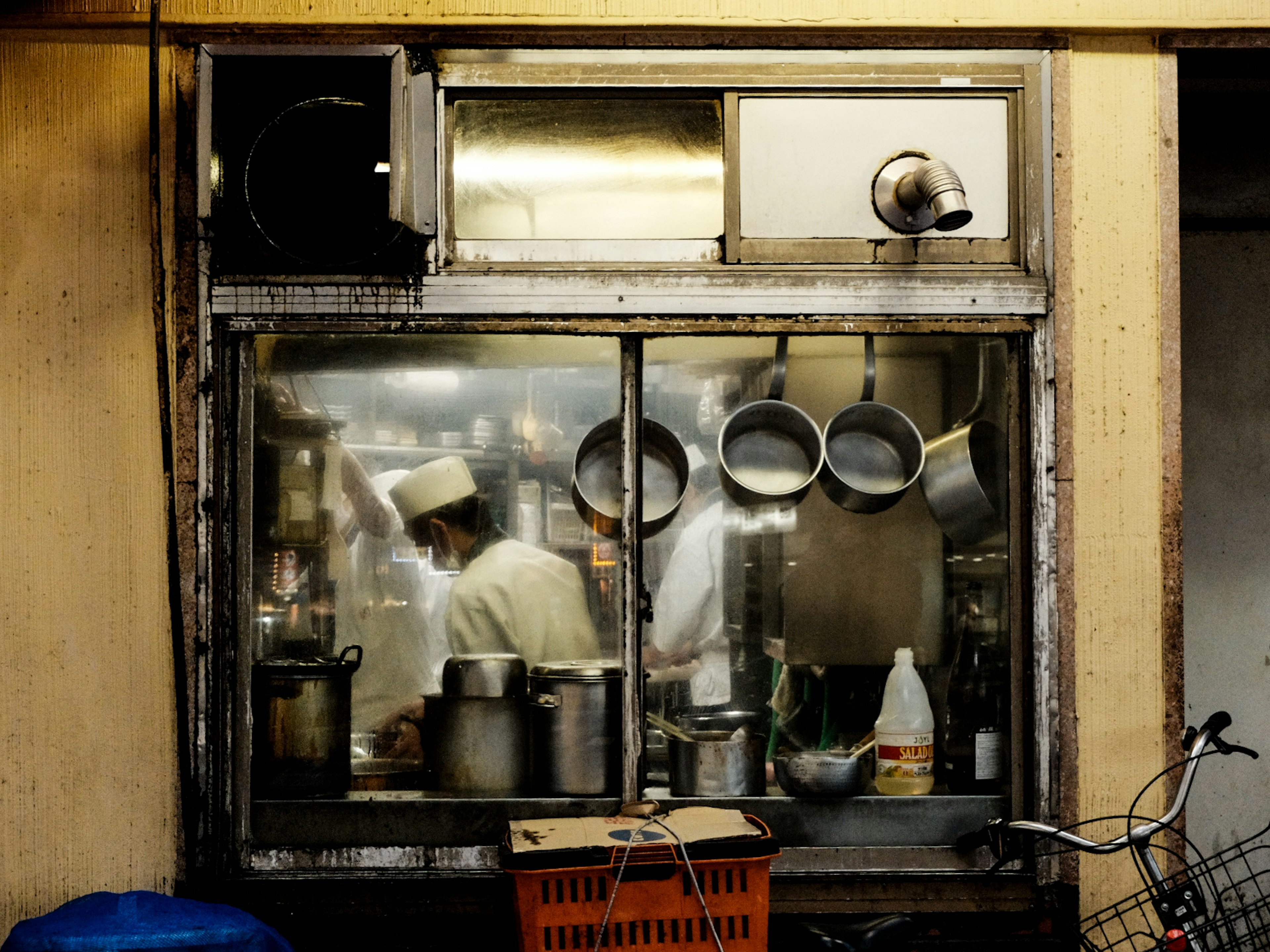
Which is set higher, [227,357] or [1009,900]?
[227,357]

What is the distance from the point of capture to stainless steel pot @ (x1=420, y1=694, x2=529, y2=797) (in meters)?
3.44

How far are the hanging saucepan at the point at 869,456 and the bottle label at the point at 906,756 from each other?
33.1 inches

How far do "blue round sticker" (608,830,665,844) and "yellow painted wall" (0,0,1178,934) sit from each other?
4.81 ft

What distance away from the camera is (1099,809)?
3227 millimetres

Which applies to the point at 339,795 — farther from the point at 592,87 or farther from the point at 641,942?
the point at 592,87

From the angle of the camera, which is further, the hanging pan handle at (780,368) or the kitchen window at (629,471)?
the hanging pan handle at (780,368)

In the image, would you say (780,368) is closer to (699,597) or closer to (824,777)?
(699,597)

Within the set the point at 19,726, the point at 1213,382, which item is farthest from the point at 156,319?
the point at 1213,382

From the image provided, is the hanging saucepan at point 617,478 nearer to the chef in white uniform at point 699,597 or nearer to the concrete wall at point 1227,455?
the chef in white uniform at point 699,597

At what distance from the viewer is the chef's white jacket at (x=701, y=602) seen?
11.9 feet

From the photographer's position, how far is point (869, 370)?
3.56 metres

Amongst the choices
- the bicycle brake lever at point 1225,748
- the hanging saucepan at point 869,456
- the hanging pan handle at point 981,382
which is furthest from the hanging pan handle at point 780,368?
the bicycle brake lever at point 1225,748

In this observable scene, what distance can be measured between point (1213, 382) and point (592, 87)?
3.14m

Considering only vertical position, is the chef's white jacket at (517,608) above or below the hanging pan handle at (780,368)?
below
